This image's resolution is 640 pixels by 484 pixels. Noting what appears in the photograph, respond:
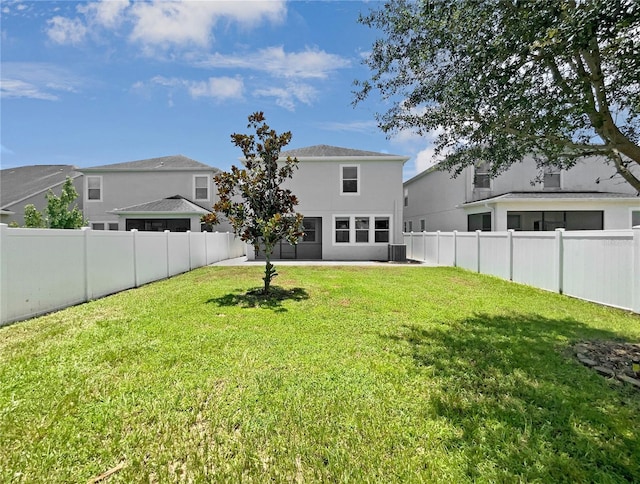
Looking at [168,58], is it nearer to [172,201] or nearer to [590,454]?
[172,201]

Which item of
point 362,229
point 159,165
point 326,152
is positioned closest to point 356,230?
point 362,229

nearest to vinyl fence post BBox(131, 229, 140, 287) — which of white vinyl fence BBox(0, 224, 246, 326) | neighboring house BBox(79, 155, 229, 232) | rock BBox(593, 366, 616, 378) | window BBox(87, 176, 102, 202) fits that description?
white vinyl fence BBox(0, 224, 246, 326)

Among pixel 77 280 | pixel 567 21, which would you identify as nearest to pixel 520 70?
pixel 567 21

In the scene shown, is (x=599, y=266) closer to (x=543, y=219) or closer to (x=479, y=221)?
(x=479, y=221)

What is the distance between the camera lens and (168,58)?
1205 centimetres

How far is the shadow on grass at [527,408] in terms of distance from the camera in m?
2.30

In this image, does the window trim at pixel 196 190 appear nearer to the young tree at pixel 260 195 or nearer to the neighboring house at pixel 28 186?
the neighboring house at pixel 28 186

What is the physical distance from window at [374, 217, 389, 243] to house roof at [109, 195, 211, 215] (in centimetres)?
1010

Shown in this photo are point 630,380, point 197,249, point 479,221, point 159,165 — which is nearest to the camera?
point 630,380

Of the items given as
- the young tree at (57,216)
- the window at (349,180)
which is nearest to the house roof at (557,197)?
the window at (349,180)

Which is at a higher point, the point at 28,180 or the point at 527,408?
the point at 28,180

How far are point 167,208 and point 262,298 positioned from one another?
13.8m

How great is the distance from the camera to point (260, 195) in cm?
874

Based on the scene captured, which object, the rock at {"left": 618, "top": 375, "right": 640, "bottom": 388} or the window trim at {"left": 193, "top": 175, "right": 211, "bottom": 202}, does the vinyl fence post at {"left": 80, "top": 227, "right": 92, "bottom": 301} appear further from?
the window trim at {"left": 193, "top": 175, "right": 211, "bottom": 202}
